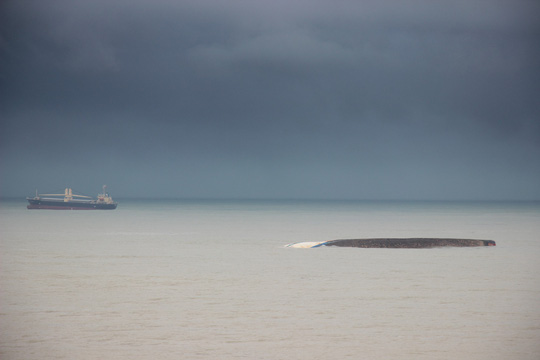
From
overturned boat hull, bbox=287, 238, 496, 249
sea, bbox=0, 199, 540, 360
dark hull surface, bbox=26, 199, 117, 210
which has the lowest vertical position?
dark hull surface, bbox=26, 199, 117, 210

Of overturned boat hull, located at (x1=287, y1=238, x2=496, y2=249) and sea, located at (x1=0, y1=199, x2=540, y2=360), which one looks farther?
overturned boat hull, located at (x1=287, y1=238, x2=496, y2=249)

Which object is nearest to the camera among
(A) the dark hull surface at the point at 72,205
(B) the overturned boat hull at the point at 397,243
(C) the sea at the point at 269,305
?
(C) the sea at the point at 269,305

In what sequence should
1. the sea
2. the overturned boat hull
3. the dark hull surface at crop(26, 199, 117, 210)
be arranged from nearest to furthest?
the sea, the overturned boat hull, the dark hull surface at crop(26, 199, 117, 210)

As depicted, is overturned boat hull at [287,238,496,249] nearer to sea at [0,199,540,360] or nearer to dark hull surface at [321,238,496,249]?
dark hull surface at [321,238,496,249]

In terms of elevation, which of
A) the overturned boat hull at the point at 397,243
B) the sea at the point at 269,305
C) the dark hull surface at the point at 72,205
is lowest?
the dark hull surface at the point at 72,205

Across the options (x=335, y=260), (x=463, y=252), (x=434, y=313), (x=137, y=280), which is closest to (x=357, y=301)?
(x=434, y=313)

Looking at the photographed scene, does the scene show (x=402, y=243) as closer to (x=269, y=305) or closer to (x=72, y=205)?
(x=269, y=305)

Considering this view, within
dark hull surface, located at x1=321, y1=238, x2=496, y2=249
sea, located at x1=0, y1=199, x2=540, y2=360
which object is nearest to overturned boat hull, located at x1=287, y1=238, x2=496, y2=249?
dark hull surface, located at x1=321, y1=238, x2=496, y2=249

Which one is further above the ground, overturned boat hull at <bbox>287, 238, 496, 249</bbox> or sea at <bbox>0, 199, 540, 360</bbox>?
overturned boat hull at <bbox>287, 238, 496, 249</bbox>

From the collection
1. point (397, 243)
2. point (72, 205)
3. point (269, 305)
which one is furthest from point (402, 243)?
point (72, 205)

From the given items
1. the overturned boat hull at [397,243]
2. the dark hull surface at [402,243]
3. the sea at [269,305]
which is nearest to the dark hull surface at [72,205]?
the overturned boat hull at [397,243]

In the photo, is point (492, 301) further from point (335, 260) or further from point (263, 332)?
point (335, 260)

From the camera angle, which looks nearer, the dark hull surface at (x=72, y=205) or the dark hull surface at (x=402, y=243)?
the dark hull surface at (x=402, y=243)

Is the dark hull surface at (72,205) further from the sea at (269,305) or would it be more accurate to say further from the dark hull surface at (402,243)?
the dark hull surface at (402,243)
